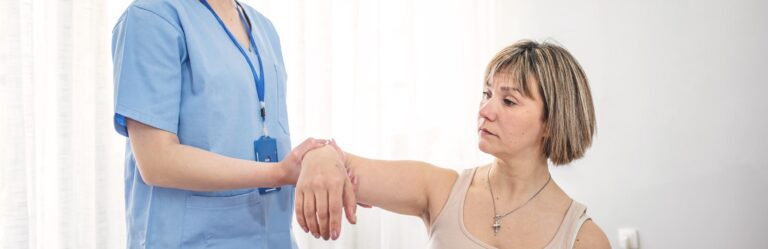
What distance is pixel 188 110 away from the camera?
1.16 m

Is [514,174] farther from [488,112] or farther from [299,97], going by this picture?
[299,97]

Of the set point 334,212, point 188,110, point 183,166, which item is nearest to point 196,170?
point 183,166

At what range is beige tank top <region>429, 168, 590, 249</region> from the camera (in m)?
1.40

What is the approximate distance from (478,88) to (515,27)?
31 centimetres

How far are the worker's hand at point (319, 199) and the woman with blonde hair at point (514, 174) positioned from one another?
26 centimetres

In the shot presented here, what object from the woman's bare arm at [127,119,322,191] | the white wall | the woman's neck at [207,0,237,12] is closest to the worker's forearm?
the woman's bare arm at [127,119,322,191]

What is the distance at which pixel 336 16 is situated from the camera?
246cm

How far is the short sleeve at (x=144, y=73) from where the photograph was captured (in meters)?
1.09

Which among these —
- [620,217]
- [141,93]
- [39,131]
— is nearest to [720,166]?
[620,217]

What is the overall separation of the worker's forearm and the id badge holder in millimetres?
123

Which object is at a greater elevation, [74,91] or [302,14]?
[302,14]

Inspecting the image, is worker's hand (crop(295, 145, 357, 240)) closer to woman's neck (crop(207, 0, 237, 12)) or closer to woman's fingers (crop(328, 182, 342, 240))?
woman's fingers (crop(328, 182, 342, 240))

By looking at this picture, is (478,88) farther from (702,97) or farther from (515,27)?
(702,97)

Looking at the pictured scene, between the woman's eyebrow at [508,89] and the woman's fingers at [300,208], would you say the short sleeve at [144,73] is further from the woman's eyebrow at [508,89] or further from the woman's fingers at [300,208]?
the woman's eyebrow at [508,89]
